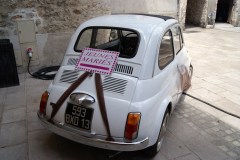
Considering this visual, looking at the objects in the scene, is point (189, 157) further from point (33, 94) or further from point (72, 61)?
point (33, 94)

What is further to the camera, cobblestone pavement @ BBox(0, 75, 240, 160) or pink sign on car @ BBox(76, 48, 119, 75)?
cobblestone pavement @ BBox(0, 75, 240, 160)

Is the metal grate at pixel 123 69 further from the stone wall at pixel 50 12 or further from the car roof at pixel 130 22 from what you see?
the stone wall at pixel 50 12

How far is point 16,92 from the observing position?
15.4 feet

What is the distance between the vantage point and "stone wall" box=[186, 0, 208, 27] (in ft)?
42.2

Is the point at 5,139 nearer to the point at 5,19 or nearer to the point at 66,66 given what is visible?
the point at 66,66

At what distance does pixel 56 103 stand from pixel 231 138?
253cm

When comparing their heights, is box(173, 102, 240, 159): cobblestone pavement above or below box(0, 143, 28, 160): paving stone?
below

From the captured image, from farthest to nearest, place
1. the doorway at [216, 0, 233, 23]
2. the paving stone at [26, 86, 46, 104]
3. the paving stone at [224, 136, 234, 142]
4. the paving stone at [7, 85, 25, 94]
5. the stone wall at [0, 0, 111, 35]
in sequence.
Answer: the doorway at [216, 0, 233, 23] < the stone wall at [0, 0, 111, 35] < the paving stone at [7, 85, 25, 94] < the paving stone at [26, 86, 46, 104] < the paving stone at [224, 136, 234, 142]

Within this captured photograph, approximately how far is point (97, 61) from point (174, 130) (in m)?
1.63

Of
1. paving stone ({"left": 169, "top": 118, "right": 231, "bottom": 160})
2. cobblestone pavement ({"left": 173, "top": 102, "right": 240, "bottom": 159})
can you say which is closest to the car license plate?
paving stone ({"left": 169, "top": 118, "right": 231, "bottom": 160})

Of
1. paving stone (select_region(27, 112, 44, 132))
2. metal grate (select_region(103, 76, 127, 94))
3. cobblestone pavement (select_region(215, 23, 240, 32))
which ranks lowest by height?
paving stone (select_region(27, 112, 44, 132))

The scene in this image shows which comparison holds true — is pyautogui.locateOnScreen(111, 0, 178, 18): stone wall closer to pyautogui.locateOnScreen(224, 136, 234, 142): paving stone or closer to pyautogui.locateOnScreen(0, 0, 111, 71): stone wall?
pyautogui.locateOnScreen(0, 0, 111, 71): stone wall

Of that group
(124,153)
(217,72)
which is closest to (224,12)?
(217,72)

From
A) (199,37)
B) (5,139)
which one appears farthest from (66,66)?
(199,37)
